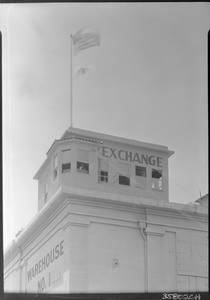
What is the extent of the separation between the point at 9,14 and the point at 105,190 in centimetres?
118

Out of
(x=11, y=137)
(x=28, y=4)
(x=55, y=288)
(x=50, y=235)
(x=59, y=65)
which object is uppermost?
(x=28, y=4)

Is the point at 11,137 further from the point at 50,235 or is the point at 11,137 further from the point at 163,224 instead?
the point at 163,224

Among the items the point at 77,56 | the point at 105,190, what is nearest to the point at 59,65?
the point at 77,56

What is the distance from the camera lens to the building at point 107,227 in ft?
15.9

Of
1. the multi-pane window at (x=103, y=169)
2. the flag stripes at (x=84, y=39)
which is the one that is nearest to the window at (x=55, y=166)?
the multi-pane window at (x=103, y=169)

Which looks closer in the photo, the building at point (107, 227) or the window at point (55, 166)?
the building at point (107, 227)

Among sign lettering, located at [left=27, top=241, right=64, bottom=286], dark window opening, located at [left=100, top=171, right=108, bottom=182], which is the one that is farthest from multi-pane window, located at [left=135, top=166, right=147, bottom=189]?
sign lettering, located at [left=27, top=241, right=64, bottom=286]

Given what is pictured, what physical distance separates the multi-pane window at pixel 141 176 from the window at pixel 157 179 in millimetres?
51

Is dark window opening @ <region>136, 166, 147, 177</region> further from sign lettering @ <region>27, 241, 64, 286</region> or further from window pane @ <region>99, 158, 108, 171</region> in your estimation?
sign lettering @ <region>27, 241, 64, 286</region>

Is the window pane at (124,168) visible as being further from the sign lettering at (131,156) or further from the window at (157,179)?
the window at (157,179)

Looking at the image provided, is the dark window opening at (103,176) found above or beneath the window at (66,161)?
beneath

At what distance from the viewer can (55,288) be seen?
4.80 meters

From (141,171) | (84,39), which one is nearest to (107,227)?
(141,171)

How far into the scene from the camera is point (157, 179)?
5.04 metres
